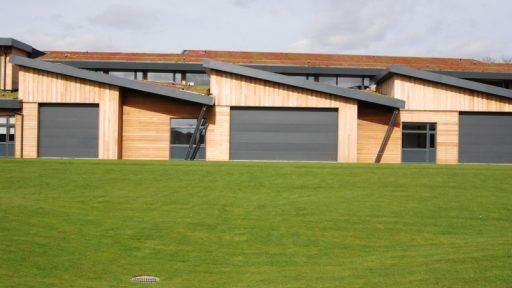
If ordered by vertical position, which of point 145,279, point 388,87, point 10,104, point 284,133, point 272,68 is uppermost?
point 272,68

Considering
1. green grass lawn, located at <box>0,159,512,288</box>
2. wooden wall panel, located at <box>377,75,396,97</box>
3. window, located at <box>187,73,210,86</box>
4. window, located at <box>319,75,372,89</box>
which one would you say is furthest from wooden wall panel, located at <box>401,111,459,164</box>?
window, located at <box>187,73,210,86</box>

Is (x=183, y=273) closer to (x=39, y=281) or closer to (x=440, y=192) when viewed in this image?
(x=39, y=281)

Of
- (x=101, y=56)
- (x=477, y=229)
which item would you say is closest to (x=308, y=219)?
(x=477, y=229)

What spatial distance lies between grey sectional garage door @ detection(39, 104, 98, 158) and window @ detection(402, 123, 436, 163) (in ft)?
48.5

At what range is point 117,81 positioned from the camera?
26141 mm

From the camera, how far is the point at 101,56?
3528 cm

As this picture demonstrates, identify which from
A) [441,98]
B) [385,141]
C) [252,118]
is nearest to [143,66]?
[252,118]

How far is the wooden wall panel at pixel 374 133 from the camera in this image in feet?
93.2

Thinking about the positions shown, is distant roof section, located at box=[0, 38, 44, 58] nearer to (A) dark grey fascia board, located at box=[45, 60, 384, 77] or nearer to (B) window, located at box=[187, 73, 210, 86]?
(A) dark grey fascia board, located at box=[45, 60, 384, 77]

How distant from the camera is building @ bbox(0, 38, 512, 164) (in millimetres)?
26562

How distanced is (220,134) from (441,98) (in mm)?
10770

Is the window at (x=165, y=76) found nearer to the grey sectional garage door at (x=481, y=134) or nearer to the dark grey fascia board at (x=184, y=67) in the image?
the dark grey fascia board at (x=184, y=67)

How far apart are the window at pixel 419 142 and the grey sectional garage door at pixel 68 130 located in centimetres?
1477

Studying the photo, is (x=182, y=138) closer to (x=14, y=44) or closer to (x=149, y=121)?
(x=149, y=121)
